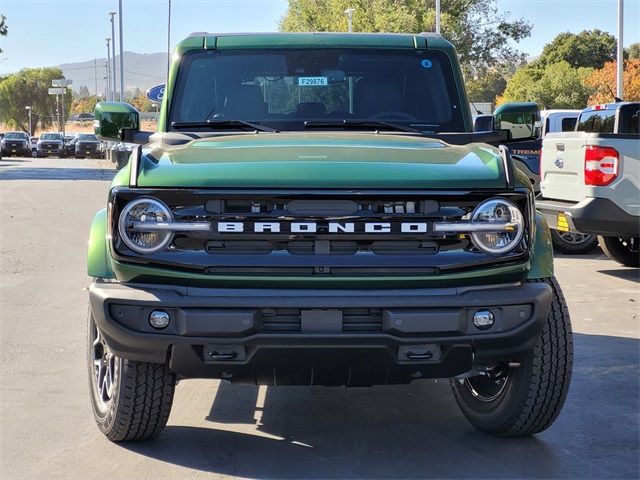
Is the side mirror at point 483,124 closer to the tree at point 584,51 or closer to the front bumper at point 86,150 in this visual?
the front bumper at point 86,150

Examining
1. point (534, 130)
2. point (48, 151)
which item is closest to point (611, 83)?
point (48, 151)

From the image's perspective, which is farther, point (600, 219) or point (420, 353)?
point (600, 219)

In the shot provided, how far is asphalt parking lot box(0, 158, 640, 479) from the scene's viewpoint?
15.1 feet

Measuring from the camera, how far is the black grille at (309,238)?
4.24 metres

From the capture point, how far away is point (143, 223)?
4273 mm

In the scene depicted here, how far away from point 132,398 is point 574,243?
9.09 m

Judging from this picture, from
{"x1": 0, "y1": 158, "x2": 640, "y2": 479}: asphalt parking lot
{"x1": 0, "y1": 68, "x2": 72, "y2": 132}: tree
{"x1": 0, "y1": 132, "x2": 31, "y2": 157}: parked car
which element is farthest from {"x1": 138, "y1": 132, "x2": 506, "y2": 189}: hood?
{"x1": 0, "y1": 68, "x2": 72, "y2": 132}: tree

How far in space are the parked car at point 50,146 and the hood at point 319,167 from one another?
66.7 meters

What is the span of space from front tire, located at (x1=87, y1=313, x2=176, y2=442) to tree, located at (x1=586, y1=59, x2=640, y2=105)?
49.7m

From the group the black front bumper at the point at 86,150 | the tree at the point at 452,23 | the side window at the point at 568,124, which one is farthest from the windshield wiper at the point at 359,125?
the black front bumper at the point at 86,150

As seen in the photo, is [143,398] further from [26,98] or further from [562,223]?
[26,98]

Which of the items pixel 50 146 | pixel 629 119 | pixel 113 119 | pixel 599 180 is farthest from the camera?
pixel 50 146

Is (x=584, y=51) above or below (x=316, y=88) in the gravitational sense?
above

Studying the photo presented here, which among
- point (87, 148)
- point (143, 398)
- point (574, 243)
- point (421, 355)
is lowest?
point (574, 243)
